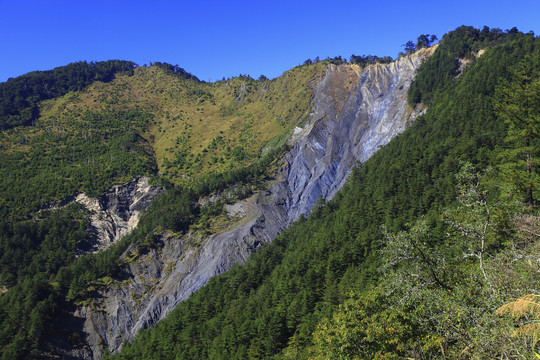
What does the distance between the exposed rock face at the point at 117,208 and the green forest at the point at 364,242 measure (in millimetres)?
3474

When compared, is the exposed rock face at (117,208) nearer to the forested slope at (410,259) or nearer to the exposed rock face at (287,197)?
the exposed rock face at (287,197)

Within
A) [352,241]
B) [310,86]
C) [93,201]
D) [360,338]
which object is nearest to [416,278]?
[360,338]

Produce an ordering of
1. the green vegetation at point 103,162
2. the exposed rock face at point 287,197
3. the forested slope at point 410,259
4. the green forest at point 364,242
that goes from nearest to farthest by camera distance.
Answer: the forested slope at point 410,259 → the green forest at point 364,242 → the green vegetation at point 103,162 → the exposed rock face at point 287,197

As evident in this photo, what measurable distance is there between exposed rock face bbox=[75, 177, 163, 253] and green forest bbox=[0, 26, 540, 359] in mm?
3474

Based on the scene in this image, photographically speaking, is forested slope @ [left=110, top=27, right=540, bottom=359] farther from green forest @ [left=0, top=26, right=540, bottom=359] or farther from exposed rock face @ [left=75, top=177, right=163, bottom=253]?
exposed rock face @ [left=75, top=177, right=163, bottom=253]

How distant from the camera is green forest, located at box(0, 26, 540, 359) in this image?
574 inches

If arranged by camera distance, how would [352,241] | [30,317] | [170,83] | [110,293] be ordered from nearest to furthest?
1. [352,241]
2. [30,317]
3. [110,293]
4. [170,83]

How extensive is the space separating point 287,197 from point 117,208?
59.2 meters

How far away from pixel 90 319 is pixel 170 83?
154062mm

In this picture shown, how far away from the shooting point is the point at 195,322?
192 feet

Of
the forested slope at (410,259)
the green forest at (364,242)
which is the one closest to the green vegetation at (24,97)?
the green forest at (364,242)

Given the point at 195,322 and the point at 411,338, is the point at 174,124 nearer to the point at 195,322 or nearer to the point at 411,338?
the point at 195,322

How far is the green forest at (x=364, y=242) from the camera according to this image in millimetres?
14586

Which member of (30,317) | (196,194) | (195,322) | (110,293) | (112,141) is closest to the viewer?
(195,322)
